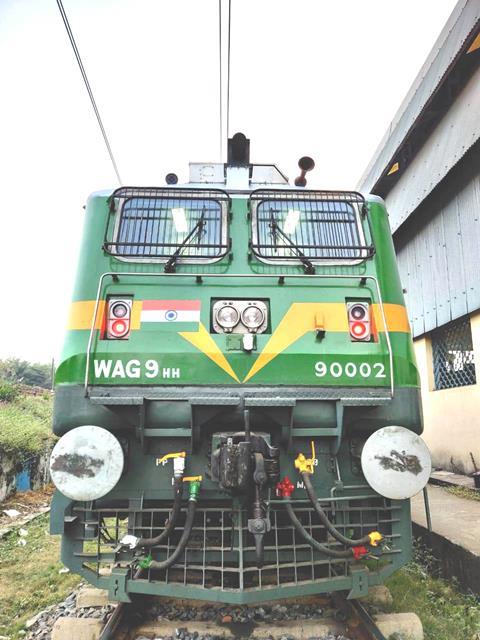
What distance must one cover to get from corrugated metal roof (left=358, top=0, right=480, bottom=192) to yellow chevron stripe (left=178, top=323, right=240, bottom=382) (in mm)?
7422

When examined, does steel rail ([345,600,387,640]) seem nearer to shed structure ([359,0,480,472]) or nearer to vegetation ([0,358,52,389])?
shed structure ([359,0,480,472])

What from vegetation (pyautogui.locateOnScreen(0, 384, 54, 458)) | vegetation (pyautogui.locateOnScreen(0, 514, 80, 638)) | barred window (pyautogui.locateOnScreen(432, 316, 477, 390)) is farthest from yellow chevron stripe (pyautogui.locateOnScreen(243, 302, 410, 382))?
vegetation (pyautogui.locateOnScreen(0, 384, 54, 458))

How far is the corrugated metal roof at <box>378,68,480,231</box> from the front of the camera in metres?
8.22

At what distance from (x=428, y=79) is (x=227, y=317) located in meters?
8.82

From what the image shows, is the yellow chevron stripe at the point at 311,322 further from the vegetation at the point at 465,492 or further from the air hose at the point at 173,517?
the vegetation at the point at 465,492

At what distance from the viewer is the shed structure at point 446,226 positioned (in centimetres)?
826

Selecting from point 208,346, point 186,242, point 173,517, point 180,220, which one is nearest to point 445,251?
point 180,220

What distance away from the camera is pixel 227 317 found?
355 centimetres

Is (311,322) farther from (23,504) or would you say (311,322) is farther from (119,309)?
(23,504)

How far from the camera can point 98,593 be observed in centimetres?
384

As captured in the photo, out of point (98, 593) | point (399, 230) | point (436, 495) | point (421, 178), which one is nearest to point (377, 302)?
point (98, 593)

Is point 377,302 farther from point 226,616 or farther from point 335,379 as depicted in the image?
point 226,616

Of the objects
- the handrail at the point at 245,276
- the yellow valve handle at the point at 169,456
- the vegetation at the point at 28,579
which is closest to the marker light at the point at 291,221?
the handrail at the point at 245,276

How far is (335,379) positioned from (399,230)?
9.08 m
